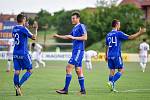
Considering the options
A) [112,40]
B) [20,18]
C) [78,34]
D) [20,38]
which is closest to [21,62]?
[20,38]

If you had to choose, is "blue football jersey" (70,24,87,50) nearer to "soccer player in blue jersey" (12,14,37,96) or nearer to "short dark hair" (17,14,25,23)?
"soccer player in blue jersey" (12,14,37,96)

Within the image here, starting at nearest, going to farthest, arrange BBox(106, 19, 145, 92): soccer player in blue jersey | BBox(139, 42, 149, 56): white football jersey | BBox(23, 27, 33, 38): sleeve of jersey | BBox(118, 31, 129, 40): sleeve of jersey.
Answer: BBox(23, 27, 33, 38): sleeve of jersey → BBox(118, 31, 129, 40): sleeve of jersey → BBox(106, 19, 145, 92): soccer player in blue jersey → BBox(139, 42, 149, 56): white football jersey

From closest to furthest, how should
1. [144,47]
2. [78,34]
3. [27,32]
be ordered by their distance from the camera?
[27,32], [78,34], [144,47]

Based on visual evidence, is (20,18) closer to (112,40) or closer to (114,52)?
(112,40)

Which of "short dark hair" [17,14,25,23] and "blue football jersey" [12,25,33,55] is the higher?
"short dark hair" [17,14,25,23]

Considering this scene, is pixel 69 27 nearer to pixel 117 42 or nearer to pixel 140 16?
pixel 140 16

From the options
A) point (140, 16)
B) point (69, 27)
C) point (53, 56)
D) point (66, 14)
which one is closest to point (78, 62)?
point (53, 56)

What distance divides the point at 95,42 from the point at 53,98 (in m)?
65.4

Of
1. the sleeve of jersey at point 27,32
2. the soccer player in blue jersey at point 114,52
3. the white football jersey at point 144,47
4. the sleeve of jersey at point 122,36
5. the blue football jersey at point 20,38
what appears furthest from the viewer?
the white football jersey at point 144,47

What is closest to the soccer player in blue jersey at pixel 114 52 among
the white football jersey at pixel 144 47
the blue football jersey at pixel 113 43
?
the blue football jersey at pixel 113 43

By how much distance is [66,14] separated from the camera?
95.8 metres

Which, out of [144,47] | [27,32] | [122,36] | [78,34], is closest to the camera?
[27,32]

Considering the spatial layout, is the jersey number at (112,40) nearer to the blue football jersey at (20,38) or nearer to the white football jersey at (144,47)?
the blue football jersey at (20,38)

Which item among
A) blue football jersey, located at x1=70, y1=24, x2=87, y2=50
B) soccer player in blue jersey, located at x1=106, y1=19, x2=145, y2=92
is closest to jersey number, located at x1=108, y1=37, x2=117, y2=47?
soccer player in blue jersey, located at x1=106, y1=19, x2=145, y2=92
